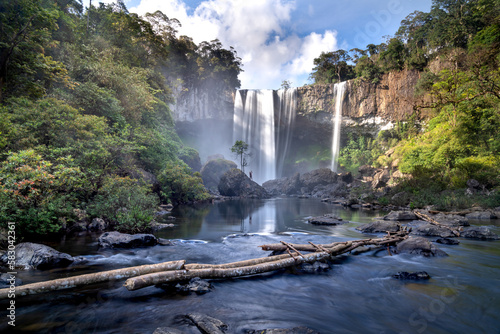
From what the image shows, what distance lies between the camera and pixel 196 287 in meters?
4.04

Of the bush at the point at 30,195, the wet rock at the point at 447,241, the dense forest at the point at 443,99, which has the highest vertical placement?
the dense forest at the point at 443,99

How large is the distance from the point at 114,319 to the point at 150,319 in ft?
1.63

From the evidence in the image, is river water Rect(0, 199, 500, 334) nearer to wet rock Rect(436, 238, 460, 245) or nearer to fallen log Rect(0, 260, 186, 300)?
fallen log Rect(0, 260, 186, 300)

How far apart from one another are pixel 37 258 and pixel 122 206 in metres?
4.27

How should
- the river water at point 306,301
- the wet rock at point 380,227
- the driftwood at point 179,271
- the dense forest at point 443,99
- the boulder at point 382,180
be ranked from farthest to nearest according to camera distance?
the boulder at point 382,180
the dense forest at point 443,99
the wet rock at point 380,227
the driftwood at point 179,271
the river water at point 306,301

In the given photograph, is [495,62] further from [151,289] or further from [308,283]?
[151,289]

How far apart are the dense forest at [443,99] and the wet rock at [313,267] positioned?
11630 mm

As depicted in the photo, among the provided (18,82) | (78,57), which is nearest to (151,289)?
(18,82)

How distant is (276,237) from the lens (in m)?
9.08

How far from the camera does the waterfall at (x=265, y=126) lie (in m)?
41.4

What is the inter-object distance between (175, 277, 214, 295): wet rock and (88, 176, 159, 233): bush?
504 centimetres

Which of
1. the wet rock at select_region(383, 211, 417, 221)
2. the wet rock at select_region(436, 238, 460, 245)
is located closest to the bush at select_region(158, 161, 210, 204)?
the wet rock at select_region(383, 211, 417, 221)

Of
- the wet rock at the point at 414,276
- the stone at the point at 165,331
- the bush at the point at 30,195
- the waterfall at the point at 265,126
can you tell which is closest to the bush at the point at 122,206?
the bush at the point at 30,195

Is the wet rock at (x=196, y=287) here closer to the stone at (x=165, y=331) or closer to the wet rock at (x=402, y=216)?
the stone at (x=165, y=331)
